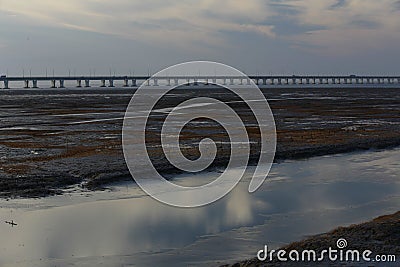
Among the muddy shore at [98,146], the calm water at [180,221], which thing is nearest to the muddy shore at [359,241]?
the calm water at [180,221]

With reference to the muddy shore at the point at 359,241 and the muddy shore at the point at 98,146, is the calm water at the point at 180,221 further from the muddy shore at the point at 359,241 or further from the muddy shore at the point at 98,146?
the muddy shore at the point at 98,146

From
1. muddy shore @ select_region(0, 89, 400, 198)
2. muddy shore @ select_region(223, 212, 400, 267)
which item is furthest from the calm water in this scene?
muddy shore @ select_region(0, 89, 400, 198)

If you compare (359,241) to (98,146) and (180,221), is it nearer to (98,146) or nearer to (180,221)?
(180,221)

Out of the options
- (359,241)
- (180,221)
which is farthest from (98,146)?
(359,241)

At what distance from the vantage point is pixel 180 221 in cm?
1530

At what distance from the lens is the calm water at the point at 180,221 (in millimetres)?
12539

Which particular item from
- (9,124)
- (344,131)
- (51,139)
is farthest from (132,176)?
(9,124)

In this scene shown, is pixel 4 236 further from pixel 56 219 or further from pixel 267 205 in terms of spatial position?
pixel 267 205

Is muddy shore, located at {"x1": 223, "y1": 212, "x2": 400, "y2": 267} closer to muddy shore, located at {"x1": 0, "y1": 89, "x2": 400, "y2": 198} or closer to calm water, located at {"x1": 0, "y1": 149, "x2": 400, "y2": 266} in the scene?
calm water, located at {"x1": 0, "y1": 149, "x2": 400, "y2": 266}

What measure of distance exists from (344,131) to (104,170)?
64.2 feet

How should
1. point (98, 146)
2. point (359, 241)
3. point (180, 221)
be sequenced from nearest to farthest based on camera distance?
point (359, 241)
point (180, 221)
point (98, 146)

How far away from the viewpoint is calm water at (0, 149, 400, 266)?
12539mm

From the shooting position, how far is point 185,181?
809 inches

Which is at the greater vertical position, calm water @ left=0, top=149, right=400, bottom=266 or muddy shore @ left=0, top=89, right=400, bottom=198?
muddy shore @ left=0, top=89, right=400, bottom=198
